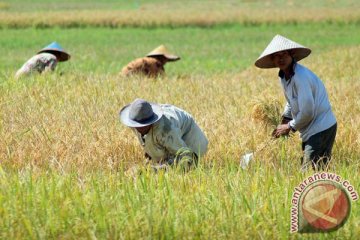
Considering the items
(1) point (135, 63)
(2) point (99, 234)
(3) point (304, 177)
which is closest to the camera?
(2) point (99, 234)

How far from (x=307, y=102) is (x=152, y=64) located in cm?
583

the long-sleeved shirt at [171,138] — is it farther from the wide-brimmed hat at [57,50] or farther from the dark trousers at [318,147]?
the wide-brimmed hat at [57,50]

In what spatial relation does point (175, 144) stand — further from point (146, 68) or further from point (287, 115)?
point (146, 68)

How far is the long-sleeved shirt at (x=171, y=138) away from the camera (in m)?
5.29

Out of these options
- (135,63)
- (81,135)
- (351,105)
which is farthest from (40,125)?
(135,63)

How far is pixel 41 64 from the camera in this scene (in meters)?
10.0

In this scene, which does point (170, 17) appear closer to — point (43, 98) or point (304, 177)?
point (43, 98)

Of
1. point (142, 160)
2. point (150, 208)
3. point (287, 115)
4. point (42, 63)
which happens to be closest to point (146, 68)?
point (42, 63)

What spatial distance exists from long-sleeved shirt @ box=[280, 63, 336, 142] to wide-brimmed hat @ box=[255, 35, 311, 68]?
0.16m

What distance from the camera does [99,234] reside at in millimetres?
3898

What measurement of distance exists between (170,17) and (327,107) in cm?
2187

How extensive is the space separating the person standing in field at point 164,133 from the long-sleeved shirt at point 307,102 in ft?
2.43

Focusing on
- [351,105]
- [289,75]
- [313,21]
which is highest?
[289,75]

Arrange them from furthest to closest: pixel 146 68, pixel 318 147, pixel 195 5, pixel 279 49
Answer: pixel 195 5, pixel 146 68, pixel 318 147, pixel 279 49
